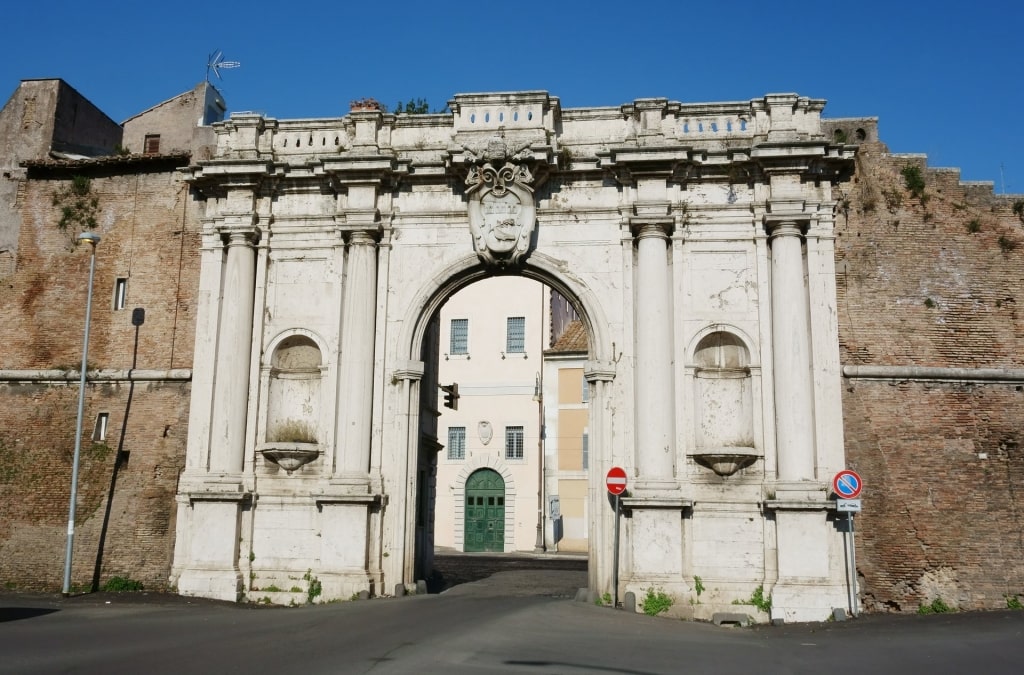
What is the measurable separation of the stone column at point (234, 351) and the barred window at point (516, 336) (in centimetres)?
2136

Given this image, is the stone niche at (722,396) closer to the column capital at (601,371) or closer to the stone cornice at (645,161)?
the column capital at (601,371)

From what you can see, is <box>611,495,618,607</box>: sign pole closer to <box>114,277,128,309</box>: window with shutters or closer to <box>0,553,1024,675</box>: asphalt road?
<box>0,553,1024,675</box>: asphalt road

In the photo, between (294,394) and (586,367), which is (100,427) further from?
(586,367)

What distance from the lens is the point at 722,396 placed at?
17.6m

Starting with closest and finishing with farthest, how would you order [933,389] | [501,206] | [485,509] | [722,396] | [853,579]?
[853,579] → [933,389] → [722,396] → [501,206] → [485,509]

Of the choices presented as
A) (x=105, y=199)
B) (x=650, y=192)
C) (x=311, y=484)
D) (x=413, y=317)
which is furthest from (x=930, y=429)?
(x=105, y=199)

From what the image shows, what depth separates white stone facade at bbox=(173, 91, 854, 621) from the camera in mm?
16766

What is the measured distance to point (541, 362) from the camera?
39062mm

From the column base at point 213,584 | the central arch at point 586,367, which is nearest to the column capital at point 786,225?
the central arch at point 586,367

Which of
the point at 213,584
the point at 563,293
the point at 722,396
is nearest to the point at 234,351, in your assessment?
the point at 213,584

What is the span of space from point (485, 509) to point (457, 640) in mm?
27117

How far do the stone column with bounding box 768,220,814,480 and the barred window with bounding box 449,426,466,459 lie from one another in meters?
23.0

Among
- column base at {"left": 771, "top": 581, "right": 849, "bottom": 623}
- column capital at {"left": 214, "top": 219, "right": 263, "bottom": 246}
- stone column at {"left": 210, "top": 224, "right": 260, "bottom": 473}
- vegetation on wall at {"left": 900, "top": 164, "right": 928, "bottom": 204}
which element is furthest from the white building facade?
column base at {"left": 771, "top": 581, "right": 849, "bottom": 623}

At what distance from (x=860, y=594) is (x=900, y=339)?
4.56 metres
